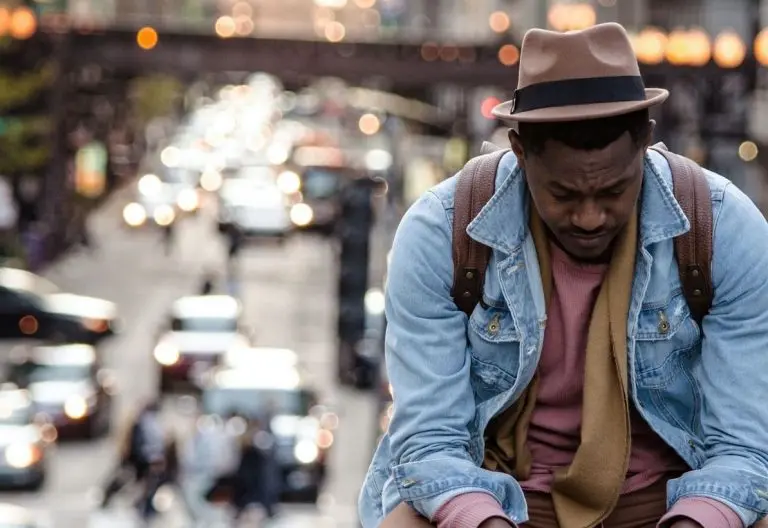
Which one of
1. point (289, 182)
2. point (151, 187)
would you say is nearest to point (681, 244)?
point (151, 187)

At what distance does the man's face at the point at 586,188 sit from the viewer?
3.45 meters

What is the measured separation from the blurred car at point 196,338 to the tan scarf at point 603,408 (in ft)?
120

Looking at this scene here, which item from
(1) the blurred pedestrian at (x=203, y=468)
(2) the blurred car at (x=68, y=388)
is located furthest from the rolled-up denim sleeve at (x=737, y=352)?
(2) the blurred car at (x=68, y=388)

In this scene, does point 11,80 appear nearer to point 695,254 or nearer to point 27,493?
point 27,493

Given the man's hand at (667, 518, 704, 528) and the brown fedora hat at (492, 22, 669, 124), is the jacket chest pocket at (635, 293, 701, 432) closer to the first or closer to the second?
the man's hand at (667, 518, 704, 528)

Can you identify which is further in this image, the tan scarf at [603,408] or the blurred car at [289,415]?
the blurred car at [289,415]

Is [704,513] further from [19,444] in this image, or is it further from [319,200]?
[319,200]

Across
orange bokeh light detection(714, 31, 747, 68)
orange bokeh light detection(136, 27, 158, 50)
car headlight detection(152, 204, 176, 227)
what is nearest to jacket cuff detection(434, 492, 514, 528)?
orange bokeh light detection(136, 27, 158, 50)

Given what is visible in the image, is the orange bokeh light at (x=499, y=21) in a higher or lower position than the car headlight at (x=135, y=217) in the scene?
higher

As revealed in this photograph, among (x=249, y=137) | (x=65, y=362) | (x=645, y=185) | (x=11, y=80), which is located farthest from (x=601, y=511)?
(x=249, y=137)

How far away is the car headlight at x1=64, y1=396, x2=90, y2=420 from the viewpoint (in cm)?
3469

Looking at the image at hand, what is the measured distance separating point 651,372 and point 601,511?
0.93 feet

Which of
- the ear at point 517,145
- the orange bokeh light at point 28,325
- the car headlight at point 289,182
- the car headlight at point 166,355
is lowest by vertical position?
the car headlight at point 289,182

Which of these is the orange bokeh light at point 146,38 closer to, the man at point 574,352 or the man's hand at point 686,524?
the man at point 574,352
